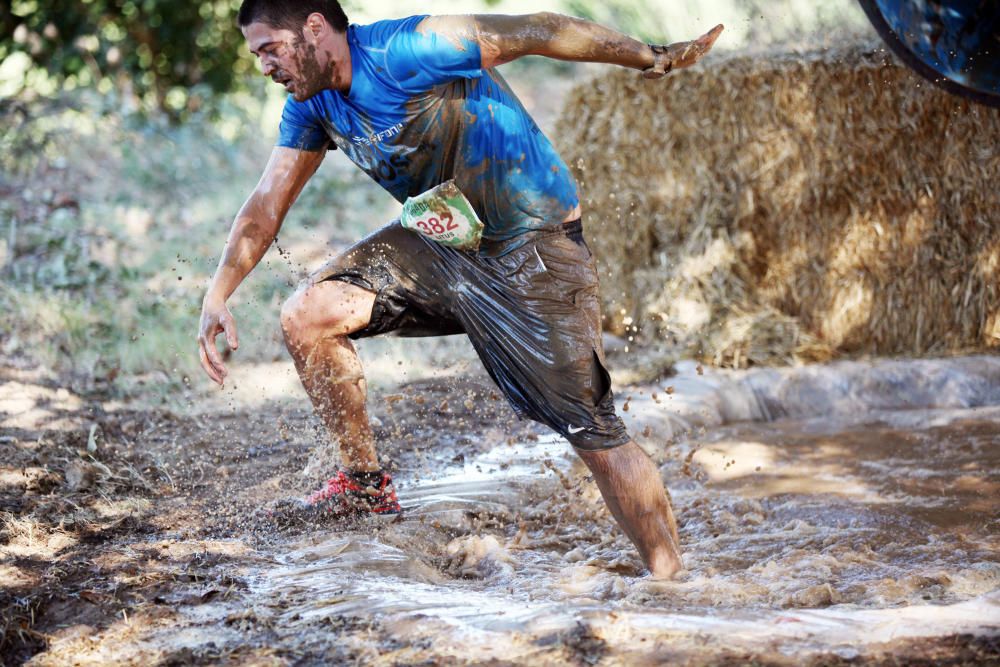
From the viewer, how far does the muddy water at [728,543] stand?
2.46 metres

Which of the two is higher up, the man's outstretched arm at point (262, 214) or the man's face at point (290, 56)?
the man's face at point (290, 56)

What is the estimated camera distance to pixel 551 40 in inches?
113

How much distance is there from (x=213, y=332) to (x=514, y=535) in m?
1.21

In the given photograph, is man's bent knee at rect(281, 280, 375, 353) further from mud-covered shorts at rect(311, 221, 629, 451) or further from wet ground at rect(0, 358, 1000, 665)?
wet ground at rect(0, 358, 1000, 665)

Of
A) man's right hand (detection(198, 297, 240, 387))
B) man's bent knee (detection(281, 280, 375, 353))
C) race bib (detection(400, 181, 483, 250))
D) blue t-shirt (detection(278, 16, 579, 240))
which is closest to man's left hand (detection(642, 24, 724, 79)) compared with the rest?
blue t-shirt (detection(278, 16, 579, 240))

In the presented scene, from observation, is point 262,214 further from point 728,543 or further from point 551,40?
point 728,543

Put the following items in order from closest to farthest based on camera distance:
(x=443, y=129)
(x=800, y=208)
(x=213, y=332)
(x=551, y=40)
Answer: (x=551, y=40)
(x=443, y=129)
(x=213, y=332)
(x=800, y=208)

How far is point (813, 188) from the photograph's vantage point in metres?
6.04

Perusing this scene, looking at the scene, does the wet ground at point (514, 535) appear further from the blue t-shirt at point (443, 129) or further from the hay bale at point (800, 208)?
the blue t-shirt at point (443, 129)

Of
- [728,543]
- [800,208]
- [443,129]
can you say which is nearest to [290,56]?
[443,129]

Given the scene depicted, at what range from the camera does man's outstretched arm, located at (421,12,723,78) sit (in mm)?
2846

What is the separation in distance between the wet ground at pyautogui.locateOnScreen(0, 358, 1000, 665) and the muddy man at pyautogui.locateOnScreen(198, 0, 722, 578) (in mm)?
448

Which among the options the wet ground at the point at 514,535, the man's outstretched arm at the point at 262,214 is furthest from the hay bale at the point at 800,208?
the man's outstretched arm at the point at 262,214

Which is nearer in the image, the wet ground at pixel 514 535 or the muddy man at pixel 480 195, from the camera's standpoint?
the wet ground at pixel 514 535
